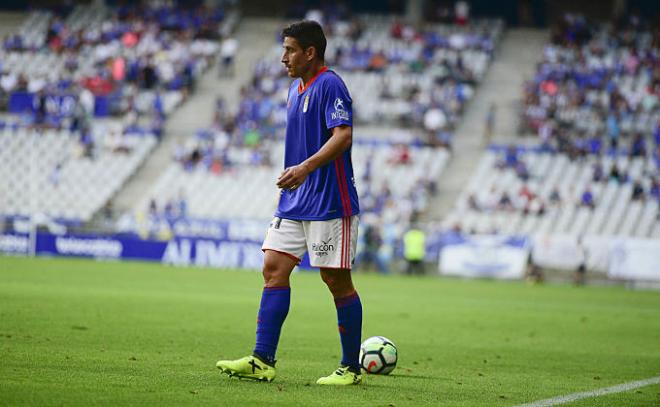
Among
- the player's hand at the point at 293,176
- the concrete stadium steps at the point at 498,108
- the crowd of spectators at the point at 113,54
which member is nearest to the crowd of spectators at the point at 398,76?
the concrete stadium steps at the point at 498,108

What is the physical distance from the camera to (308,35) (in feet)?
26.5

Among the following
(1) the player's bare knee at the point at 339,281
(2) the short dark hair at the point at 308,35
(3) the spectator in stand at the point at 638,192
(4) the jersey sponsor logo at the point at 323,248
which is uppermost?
(2) the short dark hair at the point at 308,35

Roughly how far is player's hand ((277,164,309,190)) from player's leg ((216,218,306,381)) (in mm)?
453

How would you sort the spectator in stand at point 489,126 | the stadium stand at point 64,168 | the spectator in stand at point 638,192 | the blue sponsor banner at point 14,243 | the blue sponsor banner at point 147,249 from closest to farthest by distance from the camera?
the blue sponsor banner at point 147,249 < the blue sponsor banner at point 14,243 < the spectator in stand at point 638,192 < the stadium stand at point 64,168 < the spectator in stand at point 489,126

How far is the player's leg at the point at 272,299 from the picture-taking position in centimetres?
770

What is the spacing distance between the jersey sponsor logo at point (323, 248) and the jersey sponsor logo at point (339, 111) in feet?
2.82

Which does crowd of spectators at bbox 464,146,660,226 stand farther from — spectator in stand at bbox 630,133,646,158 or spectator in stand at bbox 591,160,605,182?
spectator in stand at bbox 630,133,646,158

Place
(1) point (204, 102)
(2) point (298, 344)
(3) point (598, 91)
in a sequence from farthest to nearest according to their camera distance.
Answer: (1) point (204, 102) → (3) point (598, 91) → (2) point (298, 344)

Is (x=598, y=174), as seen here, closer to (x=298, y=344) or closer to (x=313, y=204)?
(x=298, y=344)

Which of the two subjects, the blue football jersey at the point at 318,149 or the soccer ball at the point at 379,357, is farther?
the soccer ball at the point at 379,357

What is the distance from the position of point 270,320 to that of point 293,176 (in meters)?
1.02

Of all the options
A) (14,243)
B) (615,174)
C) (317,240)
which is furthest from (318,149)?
(615,174)

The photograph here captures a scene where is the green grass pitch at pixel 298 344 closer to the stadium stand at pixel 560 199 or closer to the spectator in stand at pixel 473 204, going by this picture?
the stadium stand at pixel 560 199

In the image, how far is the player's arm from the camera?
7.62 m
